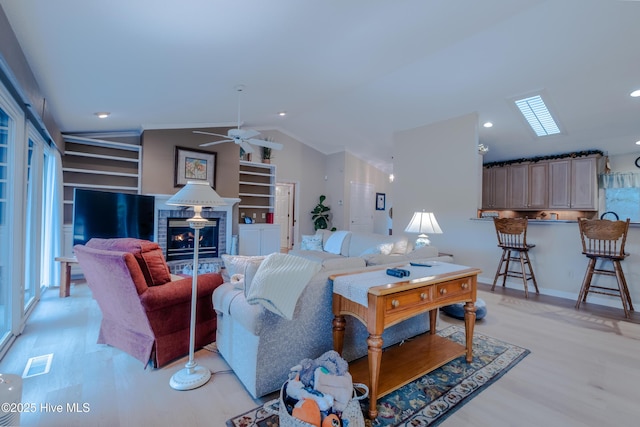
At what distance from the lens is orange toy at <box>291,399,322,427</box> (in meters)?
1.34

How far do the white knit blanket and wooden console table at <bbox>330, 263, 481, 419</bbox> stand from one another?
282 mm

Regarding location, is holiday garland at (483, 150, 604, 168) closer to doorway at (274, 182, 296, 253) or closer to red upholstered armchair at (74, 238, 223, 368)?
doorway at (274, 182, 296, 253)

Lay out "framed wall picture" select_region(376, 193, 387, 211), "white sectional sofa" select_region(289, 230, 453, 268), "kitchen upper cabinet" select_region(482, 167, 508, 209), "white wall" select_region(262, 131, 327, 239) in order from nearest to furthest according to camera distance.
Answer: "white sectional sofa" select_region(289, 230, 453, 268) → "kitchen upper cabinet" select_region(482, 167, 508, 209) → "white wall" select_region(262, 131, 327, 239) → "framed wall picture" select_region(376, 193, 387, 211)

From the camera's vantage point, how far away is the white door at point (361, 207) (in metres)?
8.23

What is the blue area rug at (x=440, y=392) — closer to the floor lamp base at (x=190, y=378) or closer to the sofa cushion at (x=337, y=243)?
the floor lamp base at (x=190, y=378)

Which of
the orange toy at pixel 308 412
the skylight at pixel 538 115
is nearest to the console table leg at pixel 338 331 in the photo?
the orange toy at pixel 308 412

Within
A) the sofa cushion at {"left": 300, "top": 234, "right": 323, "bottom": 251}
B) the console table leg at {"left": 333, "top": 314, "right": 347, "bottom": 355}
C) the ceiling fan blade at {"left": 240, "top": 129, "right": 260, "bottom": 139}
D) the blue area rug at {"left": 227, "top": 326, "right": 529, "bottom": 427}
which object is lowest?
the blue area rug at {"left": 227, "top": 326, "right": 529, "bottom": 427}

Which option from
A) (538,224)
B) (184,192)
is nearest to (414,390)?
(184,192)

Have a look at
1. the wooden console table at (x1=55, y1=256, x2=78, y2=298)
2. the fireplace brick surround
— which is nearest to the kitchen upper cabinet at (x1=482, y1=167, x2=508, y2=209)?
the fireplace brick surround

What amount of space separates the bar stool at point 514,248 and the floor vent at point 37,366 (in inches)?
206

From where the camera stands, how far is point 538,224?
174 inches

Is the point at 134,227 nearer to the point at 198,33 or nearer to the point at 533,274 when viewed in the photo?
the point at 198,33

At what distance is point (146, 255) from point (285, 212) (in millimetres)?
5871

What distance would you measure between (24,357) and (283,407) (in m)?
2.33
